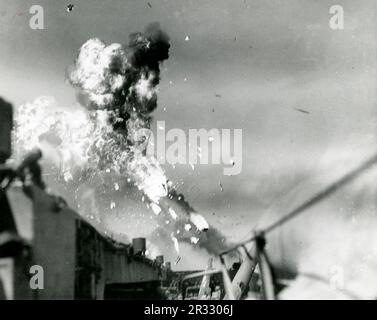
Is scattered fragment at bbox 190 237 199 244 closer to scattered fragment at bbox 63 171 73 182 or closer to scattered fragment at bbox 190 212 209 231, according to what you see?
scattered fragment at bbox 190 212 209 231

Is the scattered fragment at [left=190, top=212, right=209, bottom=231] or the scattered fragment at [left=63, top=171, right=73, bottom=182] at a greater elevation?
the scattered fragment at [left=63, top=171, right=73, bottom=182]

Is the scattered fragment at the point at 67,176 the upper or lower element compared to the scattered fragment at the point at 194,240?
upper

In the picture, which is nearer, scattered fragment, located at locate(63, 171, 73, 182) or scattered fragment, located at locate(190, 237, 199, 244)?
scattered fragment, located at locate(63, 171, 73, 182)

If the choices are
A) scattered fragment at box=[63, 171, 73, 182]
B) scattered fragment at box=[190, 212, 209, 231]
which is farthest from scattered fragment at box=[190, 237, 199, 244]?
scattered fragment at box=[63, 171, 73, 182]

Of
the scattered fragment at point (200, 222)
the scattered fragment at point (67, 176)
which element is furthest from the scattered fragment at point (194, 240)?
the scattered fragment at point (67, 176)

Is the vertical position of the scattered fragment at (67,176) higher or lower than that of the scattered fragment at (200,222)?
higher

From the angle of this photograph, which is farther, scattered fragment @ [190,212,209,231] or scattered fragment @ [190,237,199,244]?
scattered fragment @ [190,237,199,244]

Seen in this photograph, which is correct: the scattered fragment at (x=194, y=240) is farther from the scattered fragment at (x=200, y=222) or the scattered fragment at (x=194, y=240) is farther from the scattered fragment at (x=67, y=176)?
the scattered fragment at (x=67, y=176)

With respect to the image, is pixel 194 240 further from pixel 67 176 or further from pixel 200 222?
pixel 67 176

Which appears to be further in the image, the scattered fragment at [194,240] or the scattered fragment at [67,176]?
the scattered fragment at [194,240]

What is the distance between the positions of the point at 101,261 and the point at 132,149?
4.28 metres

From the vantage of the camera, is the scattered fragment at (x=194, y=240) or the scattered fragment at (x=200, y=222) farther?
the scattered fragment at (x=194, y=240)

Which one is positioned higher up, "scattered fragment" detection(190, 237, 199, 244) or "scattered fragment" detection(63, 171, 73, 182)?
"scattered fragment" detection(63, 171, 73, 182)
